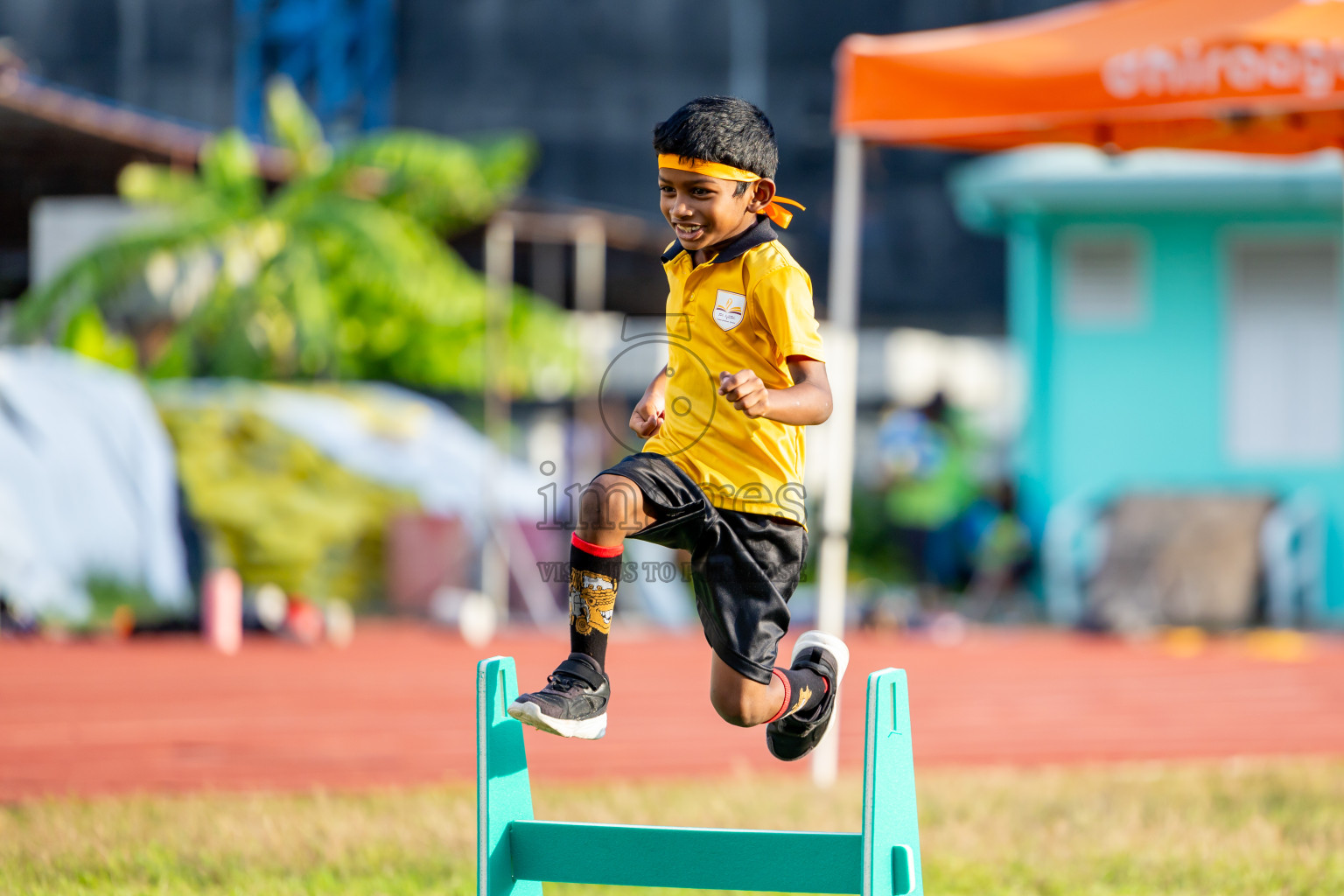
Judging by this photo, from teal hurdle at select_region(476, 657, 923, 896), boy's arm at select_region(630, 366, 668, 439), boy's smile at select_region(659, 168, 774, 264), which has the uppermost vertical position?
boy's smile at select_region(659, 168, 774, 264)

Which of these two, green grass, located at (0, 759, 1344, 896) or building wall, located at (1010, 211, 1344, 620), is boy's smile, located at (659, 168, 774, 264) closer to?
green grass, located at (0, 759, 1344, 896)

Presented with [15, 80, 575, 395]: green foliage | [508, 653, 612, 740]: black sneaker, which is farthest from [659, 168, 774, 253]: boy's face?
[15, 80, 575, 395]: green foliage

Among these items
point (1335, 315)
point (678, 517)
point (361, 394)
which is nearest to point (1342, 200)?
point (1335, 315)

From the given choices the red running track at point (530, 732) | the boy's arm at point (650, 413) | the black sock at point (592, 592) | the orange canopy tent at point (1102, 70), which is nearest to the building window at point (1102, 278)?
the red running track at point (530, 732)

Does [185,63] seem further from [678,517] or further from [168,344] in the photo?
[678,517]

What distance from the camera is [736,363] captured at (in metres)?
2.96

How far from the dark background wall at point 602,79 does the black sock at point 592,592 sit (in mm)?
17610


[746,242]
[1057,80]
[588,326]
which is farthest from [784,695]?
[588,326]

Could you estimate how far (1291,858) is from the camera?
15.1ft

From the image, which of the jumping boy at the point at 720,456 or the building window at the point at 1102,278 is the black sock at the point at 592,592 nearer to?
the jumping boy at the point at 720,456

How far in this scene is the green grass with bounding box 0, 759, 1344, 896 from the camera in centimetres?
432

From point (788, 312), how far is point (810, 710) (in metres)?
0.85

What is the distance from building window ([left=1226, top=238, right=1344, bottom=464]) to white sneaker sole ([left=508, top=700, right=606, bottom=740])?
→ 11117 millimetres

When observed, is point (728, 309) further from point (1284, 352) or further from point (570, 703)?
point (1284, 352)
